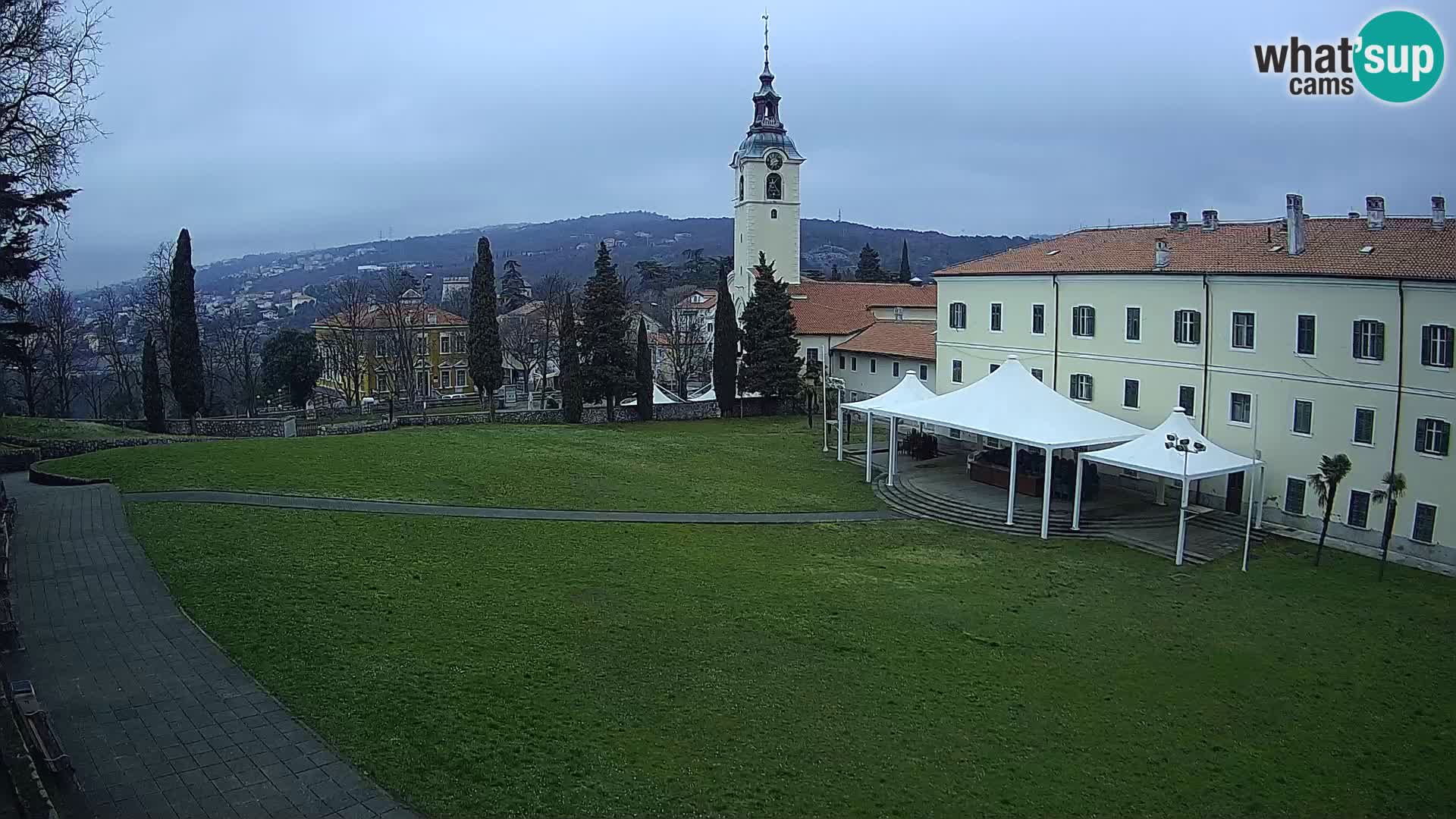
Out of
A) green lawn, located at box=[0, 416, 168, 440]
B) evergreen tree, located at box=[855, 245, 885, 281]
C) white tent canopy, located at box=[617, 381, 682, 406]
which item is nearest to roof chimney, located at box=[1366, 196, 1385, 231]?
white tent canopy, located at box=[617, 381, 682, 406]

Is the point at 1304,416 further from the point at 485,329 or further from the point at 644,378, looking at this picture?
the point at 485,329

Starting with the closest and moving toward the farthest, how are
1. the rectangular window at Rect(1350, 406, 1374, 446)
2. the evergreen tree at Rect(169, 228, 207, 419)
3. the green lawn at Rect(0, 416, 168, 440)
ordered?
the rectangular window at Rect(1350, 406, 1374, 446), the green lawn at Rect(0, 416, 168, 440), the evergreen tree at Rect(169, 228, 207, 419)

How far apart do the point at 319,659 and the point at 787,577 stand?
845cm

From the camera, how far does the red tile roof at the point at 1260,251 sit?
19734mm

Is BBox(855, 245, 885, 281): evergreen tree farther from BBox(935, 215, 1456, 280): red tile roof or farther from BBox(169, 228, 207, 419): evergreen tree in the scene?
BBox(169, 228, 207, 419): evergreen tree

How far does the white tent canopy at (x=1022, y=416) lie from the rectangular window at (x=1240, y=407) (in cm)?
203

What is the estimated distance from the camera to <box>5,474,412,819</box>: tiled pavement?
8547 mm

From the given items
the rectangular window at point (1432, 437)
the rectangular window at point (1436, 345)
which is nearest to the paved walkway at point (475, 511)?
the rectangular window at point (1432, 437)

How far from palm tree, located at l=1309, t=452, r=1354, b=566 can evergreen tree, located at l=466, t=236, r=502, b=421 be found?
1088 inches

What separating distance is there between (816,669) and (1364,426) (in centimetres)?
1473

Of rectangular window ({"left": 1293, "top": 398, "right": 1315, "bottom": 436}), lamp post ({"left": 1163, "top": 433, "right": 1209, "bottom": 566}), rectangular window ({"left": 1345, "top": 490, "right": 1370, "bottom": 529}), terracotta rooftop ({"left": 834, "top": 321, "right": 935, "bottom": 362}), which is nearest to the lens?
lamp post ({"left": 1163, "top": 433, "right": 1209, "bottom": 566})

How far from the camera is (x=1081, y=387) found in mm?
26891

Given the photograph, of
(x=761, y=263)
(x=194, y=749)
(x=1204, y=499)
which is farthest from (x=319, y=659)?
(x=761, y=263)

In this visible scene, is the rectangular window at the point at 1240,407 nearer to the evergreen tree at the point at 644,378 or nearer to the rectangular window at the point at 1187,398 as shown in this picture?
the rectangular window at the point at 1187,398
